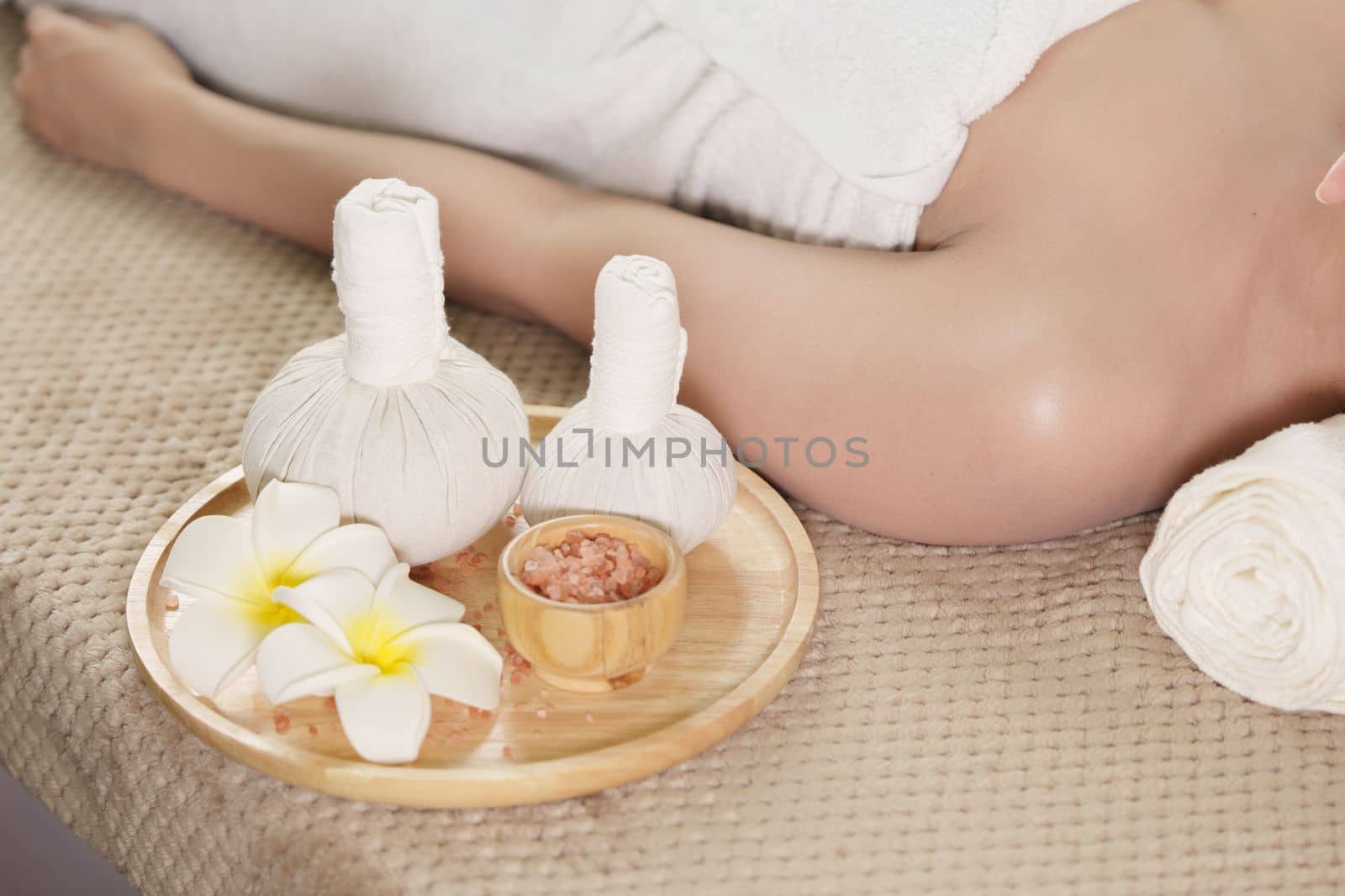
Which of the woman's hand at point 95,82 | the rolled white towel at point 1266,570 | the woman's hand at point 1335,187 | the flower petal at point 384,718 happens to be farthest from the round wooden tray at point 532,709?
the woman's hand at point 95,82

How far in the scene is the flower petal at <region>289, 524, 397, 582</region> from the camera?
25.3 inches

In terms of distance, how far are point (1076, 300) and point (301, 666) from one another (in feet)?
1.54

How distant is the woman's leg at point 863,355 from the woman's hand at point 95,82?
0.31m

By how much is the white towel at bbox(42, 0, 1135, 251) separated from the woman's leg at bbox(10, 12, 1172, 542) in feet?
0.19

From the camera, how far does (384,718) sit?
585 mm

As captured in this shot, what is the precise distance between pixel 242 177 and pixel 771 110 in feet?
1.57

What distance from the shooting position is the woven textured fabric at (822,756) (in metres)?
0.60

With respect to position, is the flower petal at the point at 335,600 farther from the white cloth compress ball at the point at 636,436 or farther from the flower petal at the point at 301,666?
the white cloth compress ball at the point at 636,436

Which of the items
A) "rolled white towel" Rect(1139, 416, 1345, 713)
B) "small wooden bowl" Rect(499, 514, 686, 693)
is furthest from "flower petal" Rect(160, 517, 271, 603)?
"rolled white towel" Rect(1139, 416, 1345, 713)

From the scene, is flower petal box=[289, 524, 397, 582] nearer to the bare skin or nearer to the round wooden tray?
the round wooden tray

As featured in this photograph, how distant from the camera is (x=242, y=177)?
3.54 ft

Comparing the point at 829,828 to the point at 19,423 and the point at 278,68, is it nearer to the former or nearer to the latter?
the point at 19,423

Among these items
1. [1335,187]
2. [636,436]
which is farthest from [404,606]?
[1335,187]

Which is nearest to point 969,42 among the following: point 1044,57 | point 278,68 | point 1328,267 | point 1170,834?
point 1044,57
